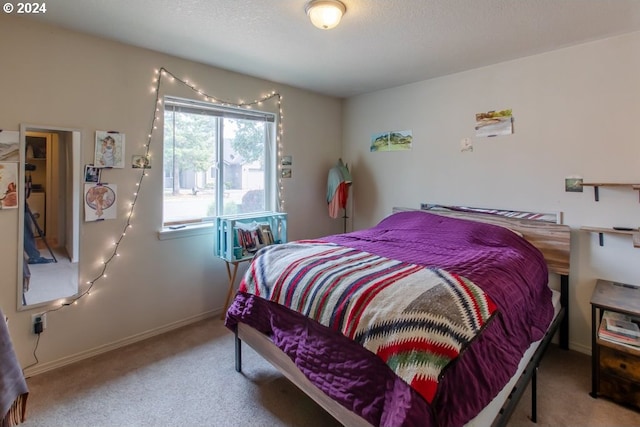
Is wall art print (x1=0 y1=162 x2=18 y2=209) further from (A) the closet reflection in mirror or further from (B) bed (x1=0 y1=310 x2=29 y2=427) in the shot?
(B) bed (x1=0 y1=310 x2=29 y2=427)

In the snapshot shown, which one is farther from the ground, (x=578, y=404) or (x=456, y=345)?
(x=456, y=345)

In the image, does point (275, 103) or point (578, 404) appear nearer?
point (578, 404)

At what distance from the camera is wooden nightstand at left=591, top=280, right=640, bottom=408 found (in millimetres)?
1879

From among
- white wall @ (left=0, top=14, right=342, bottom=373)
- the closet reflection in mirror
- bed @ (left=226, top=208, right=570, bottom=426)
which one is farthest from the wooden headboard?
the closet reflection in mirror

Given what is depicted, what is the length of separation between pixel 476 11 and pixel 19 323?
11.7 ft

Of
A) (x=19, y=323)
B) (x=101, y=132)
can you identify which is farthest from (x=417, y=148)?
(x=19, y=323)

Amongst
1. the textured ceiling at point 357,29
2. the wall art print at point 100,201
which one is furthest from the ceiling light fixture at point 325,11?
the wall art print at point 100,201

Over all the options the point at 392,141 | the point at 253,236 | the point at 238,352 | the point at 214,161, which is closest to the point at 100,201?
the point at 214,161

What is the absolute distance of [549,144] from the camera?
2.63 m

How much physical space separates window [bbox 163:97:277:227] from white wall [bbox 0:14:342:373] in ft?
0.50

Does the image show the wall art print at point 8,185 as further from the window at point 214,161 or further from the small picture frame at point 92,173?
the window at point 214,161

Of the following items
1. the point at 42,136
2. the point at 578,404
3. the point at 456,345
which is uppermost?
the point at 42,136

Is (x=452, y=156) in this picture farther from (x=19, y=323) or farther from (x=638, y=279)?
(x=19, y=323)

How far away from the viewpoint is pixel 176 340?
106 inches
